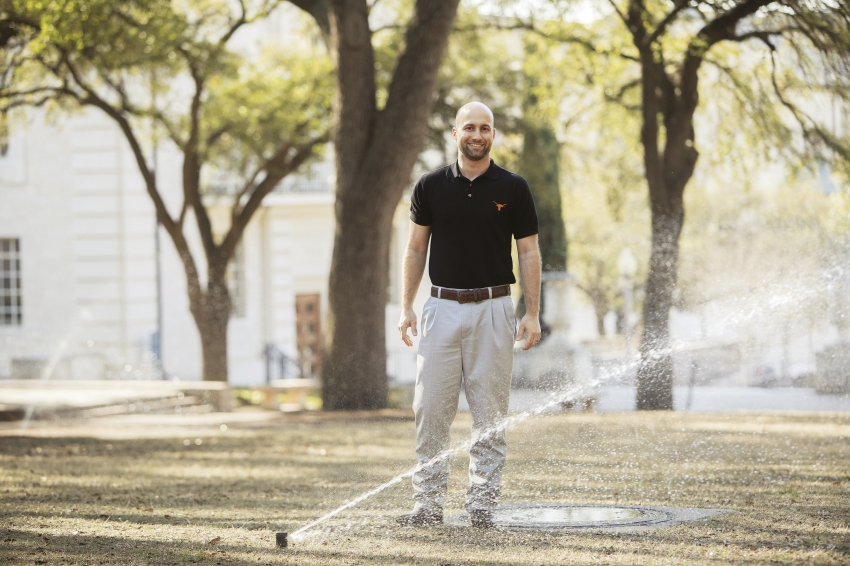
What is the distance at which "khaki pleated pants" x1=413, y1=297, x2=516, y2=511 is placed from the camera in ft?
17.3

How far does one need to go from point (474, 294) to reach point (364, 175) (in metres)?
8.41

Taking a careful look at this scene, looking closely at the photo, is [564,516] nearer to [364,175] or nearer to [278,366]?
[364,175]

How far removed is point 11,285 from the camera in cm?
2648

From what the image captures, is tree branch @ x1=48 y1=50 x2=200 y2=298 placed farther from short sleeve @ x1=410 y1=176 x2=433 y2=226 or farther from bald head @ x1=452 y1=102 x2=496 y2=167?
bald head @ x1=452 y1=102 x2=496 y2=167

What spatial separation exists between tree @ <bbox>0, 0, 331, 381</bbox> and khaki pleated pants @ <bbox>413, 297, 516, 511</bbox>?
37.6 feet

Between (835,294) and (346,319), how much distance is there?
9809 millimetres

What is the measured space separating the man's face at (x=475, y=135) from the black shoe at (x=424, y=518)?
166 cm

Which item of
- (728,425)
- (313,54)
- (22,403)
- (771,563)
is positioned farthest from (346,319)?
(771,563)

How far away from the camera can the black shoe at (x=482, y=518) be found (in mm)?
5191

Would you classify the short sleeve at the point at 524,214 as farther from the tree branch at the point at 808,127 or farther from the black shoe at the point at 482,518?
the tree branch at the point at 808,127

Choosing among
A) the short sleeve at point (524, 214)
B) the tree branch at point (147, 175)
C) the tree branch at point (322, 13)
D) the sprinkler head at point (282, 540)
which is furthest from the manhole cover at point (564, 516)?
the tree branch at point (147, 175)

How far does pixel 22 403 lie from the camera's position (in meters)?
16.5

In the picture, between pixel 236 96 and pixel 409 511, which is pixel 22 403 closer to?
pixel 236 96

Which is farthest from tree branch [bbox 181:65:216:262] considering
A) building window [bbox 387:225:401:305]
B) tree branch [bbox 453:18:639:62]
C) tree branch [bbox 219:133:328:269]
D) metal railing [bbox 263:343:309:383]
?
building window [bbox 387:225:401:305]
